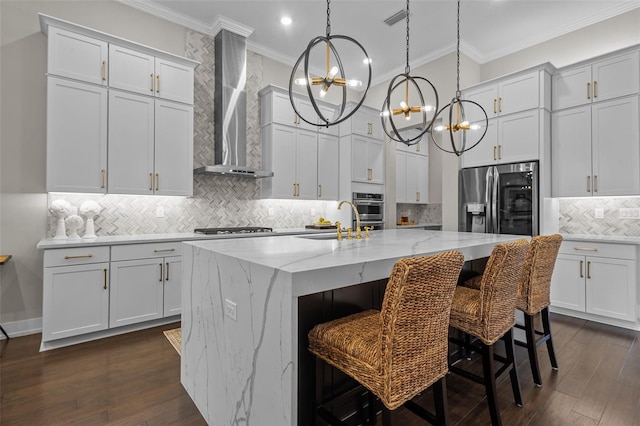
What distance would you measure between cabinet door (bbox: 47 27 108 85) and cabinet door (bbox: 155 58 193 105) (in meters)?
0.52

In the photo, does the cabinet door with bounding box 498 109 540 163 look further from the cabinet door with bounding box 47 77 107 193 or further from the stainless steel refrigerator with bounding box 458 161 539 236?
the cabinet door with bounding box 47 77 107 193

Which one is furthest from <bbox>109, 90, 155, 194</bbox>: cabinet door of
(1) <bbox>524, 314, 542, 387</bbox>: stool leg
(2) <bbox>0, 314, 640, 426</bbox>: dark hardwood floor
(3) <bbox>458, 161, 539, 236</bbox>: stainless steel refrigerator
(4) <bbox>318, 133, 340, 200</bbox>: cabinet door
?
(3) <bbox>458, 161, 539, 236</bbox>: stainless steel refrigerator

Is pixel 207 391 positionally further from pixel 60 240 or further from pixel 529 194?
pixel 529 194

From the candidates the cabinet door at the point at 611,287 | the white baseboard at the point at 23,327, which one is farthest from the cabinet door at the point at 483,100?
the white baseboard at the point at 23,327

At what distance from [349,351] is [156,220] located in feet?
11.3

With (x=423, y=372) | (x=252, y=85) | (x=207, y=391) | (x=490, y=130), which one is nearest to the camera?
(x=423, y=372)

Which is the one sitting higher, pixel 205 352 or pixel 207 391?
pixel 205 352

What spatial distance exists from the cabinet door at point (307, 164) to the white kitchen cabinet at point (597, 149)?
10.6 feet

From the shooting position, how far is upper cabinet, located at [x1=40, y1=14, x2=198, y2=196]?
3.11 metres

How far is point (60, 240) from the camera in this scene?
307 cm

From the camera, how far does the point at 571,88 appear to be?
3.98 m

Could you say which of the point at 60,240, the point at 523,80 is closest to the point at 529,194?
the point at 523,80

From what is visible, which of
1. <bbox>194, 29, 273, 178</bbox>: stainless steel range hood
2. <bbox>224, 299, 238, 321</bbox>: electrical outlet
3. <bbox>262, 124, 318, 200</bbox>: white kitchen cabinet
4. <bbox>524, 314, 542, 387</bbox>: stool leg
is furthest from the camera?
<bbox>262, 124, 318, 200</bbox>: white kitchen cabinet

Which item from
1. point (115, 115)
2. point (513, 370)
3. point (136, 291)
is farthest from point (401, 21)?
point (136, 291)
